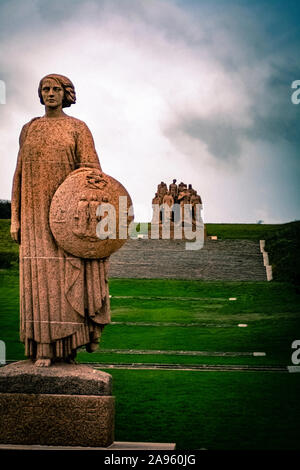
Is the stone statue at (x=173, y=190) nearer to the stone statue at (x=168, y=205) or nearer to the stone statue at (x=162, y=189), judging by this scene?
the stone statue at (x=162, y=189)

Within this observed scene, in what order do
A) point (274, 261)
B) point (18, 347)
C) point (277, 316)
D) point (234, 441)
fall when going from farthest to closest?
1. point (274, 261)
2. point (277, 316)
3. point (18, 347)
4. point (234, 441)

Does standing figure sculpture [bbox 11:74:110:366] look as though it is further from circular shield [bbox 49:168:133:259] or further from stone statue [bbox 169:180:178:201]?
stone statue [bbox 169:180:178:201]

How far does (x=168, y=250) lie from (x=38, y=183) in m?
34.8

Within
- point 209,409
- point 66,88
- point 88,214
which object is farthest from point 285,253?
point 88,214

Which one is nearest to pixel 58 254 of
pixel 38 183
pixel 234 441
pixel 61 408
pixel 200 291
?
pixel 38 183

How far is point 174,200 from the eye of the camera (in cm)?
5347

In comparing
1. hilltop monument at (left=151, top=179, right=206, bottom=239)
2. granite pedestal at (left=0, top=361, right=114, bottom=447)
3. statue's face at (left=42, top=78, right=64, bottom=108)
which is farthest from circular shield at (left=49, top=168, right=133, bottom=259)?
hilltop monument at (left=151, top=179, right=206, bottom=239)

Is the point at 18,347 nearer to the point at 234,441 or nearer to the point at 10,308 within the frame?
the point at 10,308

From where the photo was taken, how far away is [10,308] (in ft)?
85.2

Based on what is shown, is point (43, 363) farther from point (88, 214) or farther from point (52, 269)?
point (88, 214)

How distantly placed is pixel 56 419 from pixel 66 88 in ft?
11.3

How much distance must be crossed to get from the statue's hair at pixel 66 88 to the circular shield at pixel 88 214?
964 mm

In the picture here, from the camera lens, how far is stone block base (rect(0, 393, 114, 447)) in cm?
775

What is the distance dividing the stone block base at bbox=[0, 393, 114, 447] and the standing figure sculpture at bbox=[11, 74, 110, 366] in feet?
1.48
